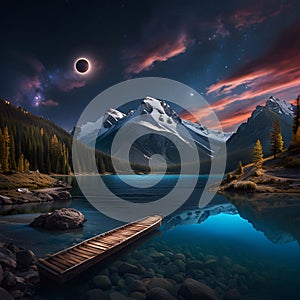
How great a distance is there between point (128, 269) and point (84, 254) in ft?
9.82

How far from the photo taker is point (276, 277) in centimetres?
1200

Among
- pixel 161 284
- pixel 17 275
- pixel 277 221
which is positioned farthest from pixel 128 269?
pixel 277 221

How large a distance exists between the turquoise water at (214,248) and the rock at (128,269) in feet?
1.56

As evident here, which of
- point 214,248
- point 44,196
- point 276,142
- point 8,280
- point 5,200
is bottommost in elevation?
point 214,248

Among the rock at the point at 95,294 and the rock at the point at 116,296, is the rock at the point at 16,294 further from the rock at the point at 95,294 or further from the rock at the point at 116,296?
the rock at the point at 116,296

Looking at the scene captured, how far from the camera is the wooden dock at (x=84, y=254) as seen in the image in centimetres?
1046

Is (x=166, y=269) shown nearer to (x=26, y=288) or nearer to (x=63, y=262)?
(x=63, y=262)

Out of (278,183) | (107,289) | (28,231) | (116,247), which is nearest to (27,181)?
(28,231)

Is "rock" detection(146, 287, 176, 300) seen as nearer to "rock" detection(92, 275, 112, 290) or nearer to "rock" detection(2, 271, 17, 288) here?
"rock" detection(92, 275, 112, 290)

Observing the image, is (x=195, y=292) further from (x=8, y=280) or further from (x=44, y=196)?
(x=44, y=196)

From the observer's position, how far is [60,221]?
843 inches

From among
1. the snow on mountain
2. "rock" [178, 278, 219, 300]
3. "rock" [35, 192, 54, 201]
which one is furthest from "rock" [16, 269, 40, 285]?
"rock" [35, 192, 54, 201]

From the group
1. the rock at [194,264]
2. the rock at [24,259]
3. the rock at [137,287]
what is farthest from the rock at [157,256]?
the rock at [24,259]

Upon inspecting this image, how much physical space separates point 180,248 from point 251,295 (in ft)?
23.2
